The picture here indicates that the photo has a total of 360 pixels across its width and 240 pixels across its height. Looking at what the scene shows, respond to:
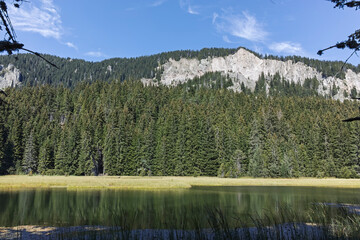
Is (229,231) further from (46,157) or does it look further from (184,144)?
(46,157)

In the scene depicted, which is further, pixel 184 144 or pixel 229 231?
pixel 184 144

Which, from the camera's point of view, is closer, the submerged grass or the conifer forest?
the submerged grass

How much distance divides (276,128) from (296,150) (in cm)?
1477

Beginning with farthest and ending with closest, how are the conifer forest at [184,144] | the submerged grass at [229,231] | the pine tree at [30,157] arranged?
1. the pine tree at [30,157]
2. the conifer forest at [184,144]
3. the submerged grass at [229,231]

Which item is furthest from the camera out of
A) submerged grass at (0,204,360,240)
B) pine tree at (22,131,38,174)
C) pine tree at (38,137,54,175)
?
pine tree at (22,131,38,174)

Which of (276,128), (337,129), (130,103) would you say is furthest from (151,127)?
(337,129)

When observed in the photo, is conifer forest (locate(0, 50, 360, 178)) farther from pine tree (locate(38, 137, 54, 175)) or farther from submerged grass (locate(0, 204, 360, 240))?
submerged grass (locate(0, 204, 360, 240))

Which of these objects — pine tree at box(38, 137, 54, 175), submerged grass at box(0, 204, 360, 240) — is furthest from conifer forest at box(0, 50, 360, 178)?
submerged grass at box(0, 204, 360, 240)

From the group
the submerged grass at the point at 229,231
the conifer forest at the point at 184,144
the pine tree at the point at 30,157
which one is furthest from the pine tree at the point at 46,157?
the submerged grass at the point at 229,231

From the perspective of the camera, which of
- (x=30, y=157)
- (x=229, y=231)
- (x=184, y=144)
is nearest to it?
(x=229, y=231)

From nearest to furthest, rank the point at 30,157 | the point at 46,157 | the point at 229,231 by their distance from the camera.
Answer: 1. the point at 229,231
2. the point at 30,157
3. the point at 46,157

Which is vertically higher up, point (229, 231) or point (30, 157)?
point (229, 231)

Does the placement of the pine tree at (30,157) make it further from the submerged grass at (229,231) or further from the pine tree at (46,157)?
the submerged grass at (229,231)

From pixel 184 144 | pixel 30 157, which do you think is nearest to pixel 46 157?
pixel 30 157
